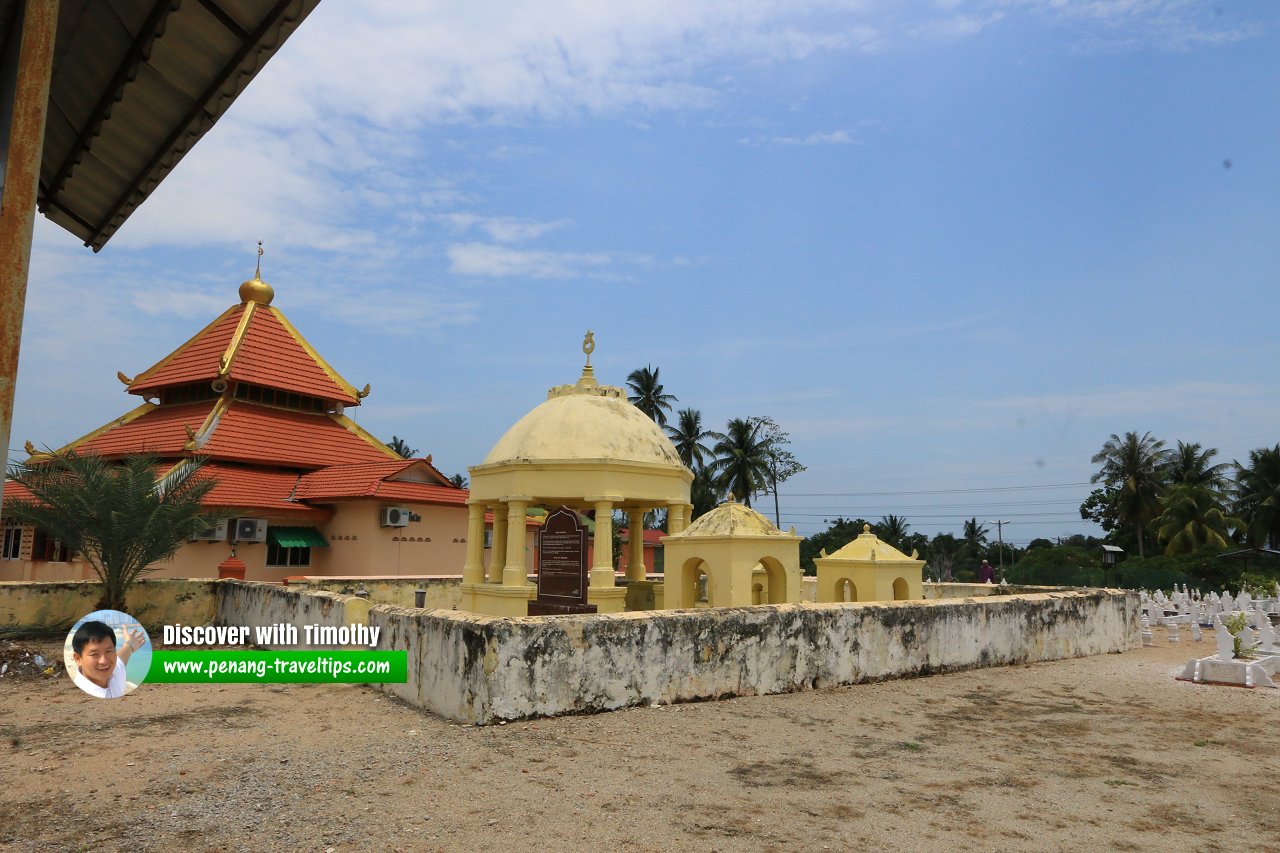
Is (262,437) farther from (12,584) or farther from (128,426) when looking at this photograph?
(12,584)

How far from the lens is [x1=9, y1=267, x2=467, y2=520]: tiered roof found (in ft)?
80.9

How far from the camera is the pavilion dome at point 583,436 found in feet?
52.8

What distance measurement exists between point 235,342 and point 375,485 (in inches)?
338

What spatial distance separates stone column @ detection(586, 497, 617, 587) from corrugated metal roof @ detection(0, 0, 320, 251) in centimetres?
1186

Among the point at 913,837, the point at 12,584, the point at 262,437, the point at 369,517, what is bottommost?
the point at 913,837

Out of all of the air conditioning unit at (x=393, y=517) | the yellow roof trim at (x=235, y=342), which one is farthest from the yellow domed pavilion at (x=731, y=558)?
the yellow roof trim at (x=235, y=342)

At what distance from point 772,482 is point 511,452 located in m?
38.7

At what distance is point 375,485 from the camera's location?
78.6ft

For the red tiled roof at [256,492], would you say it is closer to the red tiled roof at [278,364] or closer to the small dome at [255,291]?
the red tiled roof at [278,364]

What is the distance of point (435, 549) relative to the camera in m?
26.3

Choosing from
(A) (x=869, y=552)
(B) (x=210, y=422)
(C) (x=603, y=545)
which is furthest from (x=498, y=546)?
(B) (x=210, y=422)

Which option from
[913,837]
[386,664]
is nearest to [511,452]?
[386,664]

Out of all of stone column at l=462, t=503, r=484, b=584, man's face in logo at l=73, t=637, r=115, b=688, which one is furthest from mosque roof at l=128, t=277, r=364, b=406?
man's face in logo at l=73, t=637, r=115, b=688

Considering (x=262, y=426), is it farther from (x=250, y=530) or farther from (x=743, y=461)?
(x=743, y=461)
